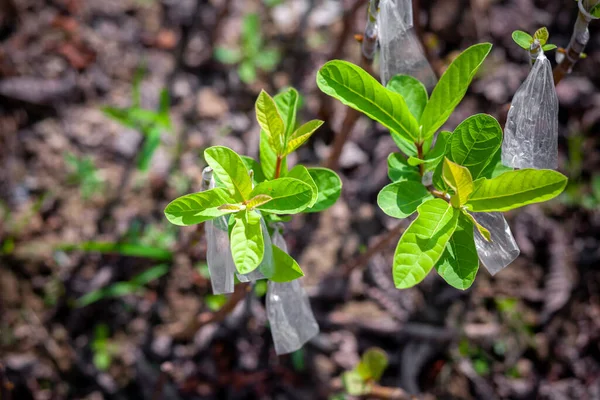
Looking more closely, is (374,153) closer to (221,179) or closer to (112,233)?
(112,233)

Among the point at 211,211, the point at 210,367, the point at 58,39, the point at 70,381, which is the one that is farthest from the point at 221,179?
the point at 58,39

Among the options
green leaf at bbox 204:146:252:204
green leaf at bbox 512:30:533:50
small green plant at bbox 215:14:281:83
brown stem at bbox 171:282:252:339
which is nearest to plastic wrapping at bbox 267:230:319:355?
brown stem at bbox 171:282:252:339

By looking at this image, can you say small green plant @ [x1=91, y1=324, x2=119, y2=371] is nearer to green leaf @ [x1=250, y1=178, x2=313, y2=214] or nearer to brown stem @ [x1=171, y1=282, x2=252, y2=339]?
brown stem @ [x1=171, y1=282, x2=252, y2=339]

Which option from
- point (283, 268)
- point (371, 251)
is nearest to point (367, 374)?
point (371, 251)

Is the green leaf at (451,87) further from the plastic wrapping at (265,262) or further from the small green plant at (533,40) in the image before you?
the plastic wrapping at (265,262)

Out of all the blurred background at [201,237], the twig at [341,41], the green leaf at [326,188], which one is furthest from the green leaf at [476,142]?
the twig at [341,41]
